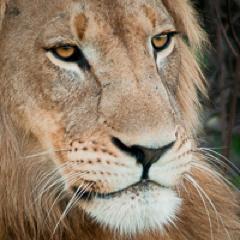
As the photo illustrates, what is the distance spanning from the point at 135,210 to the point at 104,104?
0.37 meters

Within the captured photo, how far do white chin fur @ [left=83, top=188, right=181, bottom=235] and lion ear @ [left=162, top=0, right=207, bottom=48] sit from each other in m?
0.79

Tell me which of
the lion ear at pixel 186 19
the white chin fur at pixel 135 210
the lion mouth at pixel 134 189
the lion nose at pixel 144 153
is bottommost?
the white chin fur at pixel 135 210

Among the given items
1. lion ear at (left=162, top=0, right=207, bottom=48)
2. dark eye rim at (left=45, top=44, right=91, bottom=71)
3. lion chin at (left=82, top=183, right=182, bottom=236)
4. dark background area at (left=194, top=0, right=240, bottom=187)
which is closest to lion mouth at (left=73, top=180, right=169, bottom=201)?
lion chin at (left=82, top=183, right=182, bottom=236)

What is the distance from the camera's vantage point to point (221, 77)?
5082 millimetres

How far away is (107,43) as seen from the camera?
11.3 ft

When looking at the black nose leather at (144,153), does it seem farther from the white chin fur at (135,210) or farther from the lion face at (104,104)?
the white chin fur at (135,210)

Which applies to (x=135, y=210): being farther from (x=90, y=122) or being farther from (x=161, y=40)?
(x=161, y=40)

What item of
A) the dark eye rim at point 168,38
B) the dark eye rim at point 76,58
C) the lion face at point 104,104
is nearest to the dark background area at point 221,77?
the dark eye rim at point 168,38

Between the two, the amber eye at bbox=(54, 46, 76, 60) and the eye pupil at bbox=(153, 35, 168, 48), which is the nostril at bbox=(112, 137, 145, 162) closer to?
the amber eye at bbox=(54, 46, 76, 60)

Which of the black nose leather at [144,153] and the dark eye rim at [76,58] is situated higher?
the dark eye rim at [76,58]

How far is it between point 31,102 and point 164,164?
0.56 metres

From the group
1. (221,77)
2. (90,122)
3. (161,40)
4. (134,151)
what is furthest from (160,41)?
(221,77)

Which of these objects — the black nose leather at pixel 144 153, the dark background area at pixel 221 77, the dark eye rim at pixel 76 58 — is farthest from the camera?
the dark background area at pixel 221 77

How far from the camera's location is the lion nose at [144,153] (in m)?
3.18
